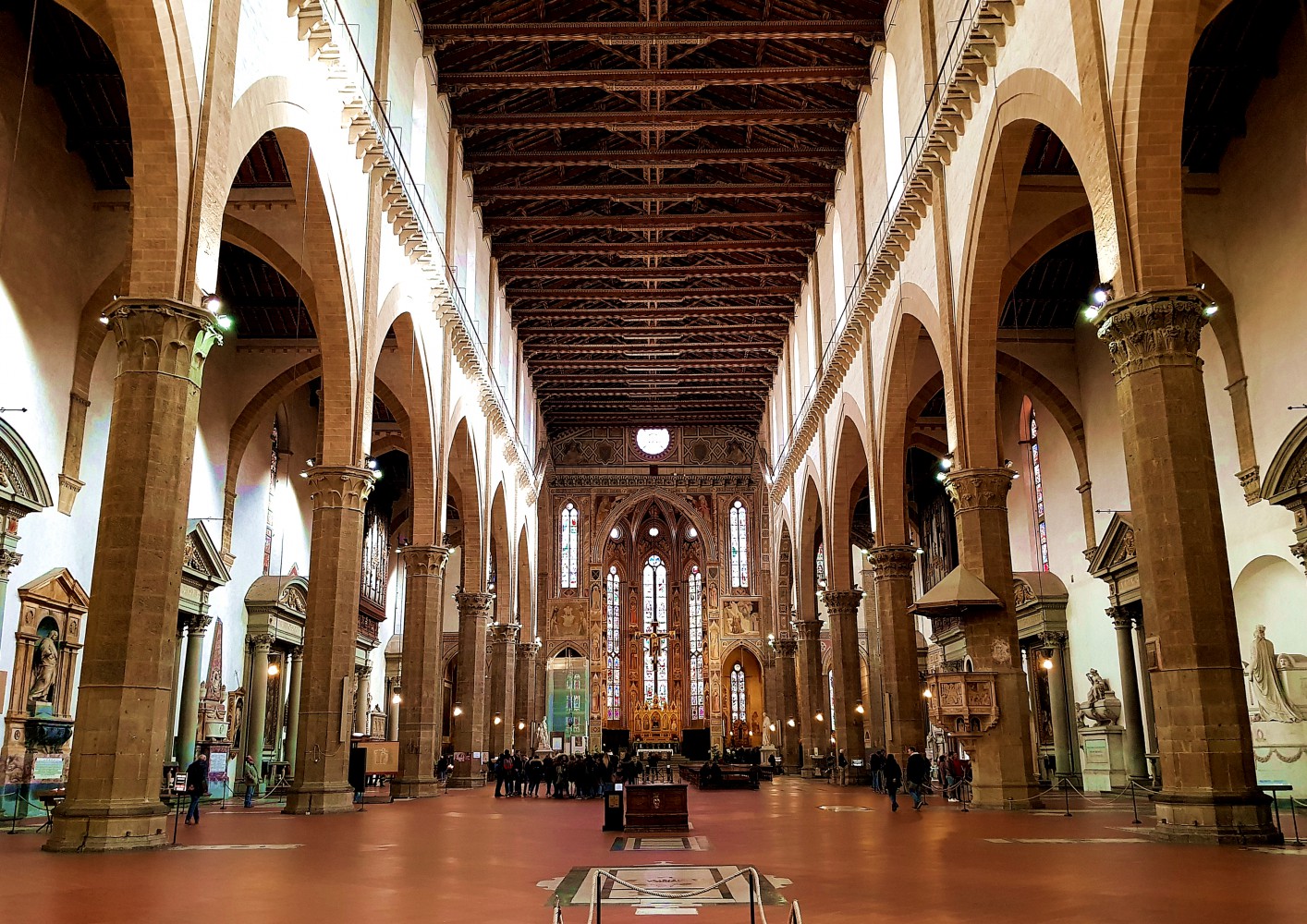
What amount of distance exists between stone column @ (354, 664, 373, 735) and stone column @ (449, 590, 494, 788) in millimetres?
10260

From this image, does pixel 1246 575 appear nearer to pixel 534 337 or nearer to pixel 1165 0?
pixel 1165 0

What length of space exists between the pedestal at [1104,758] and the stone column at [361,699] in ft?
81.7

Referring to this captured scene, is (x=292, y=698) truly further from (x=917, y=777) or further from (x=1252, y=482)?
(x=1252, y=482)

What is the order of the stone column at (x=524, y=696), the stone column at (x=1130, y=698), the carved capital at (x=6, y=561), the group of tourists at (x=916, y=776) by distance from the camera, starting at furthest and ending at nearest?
the stone column at (x=524, y=696), the stone column at (x=1130, y=698), the group of tourists at (x=916, y=776), the carved capital at (x=6, y=561)

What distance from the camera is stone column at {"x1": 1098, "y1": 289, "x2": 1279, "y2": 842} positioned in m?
11.2

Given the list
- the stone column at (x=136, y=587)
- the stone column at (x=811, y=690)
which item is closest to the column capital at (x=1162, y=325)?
the stone column at (x=136, y=587)

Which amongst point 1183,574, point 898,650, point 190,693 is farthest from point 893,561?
point 190,693

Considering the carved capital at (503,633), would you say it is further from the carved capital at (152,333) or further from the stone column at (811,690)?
the carved capital at (152,333)

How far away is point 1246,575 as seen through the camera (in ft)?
66.6

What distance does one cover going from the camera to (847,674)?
30.5 metres

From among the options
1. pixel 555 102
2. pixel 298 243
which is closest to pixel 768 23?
pixel 555 102

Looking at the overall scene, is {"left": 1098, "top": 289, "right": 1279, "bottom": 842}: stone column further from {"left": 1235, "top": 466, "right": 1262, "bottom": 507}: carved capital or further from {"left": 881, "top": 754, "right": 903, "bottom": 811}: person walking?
{"left": 1235, "top": 466, "right": 1262, "bottom": 507}: carved capital

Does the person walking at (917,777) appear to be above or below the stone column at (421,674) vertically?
below

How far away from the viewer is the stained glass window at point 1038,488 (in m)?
30.4
